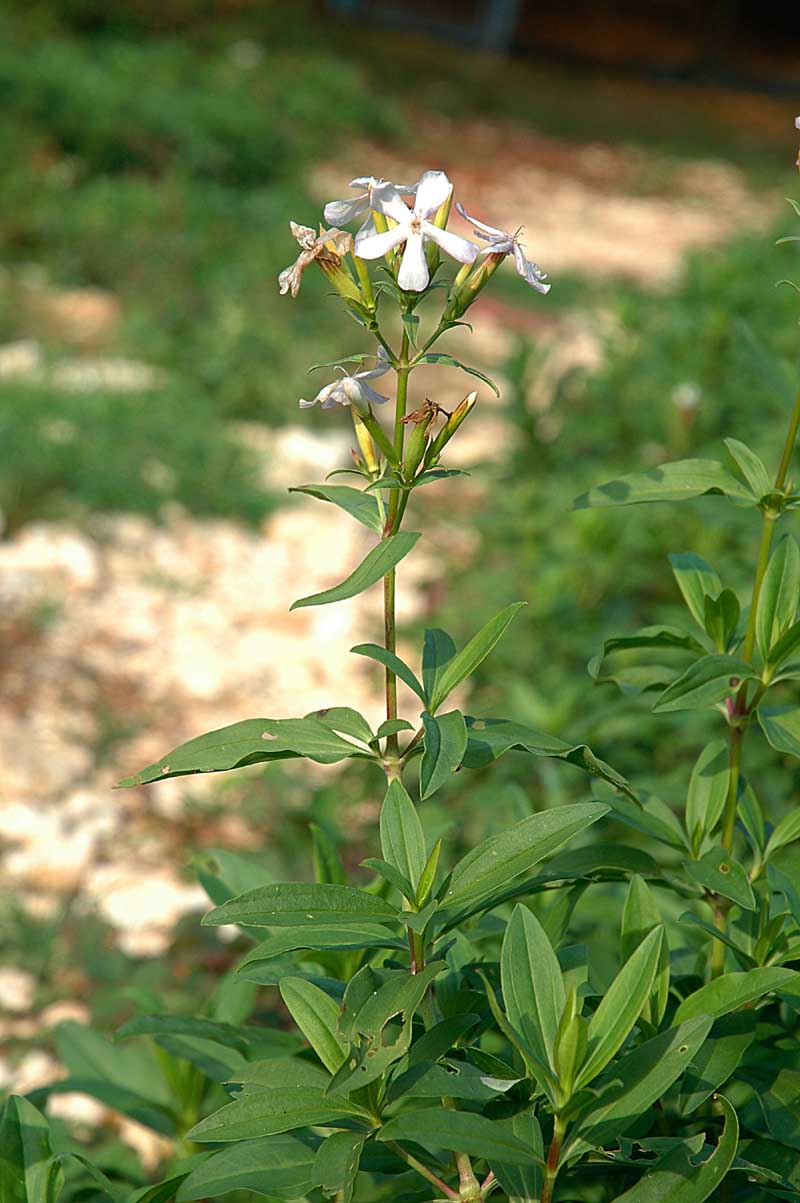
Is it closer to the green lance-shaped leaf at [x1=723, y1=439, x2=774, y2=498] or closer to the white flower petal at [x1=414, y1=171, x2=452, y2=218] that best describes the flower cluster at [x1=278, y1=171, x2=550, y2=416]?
the white flower petal at [x1=414, y1=171, x2=452, y2=218]

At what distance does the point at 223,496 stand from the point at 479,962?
3.24m

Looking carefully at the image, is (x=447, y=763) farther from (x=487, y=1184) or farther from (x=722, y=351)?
(x=722, y=351)

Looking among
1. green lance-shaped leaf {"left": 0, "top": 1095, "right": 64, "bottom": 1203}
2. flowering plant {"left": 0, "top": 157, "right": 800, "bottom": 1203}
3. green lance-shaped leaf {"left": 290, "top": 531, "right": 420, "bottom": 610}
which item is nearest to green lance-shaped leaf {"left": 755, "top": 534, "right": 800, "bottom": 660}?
flowering plant {"left": 0, "top": 157, "right": 800, "bottom": 1203}

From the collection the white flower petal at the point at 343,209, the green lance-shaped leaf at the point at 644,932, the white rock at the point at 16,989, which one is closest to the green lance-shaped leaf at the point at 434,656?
the green lance-shaped leaf at the point at 644,932

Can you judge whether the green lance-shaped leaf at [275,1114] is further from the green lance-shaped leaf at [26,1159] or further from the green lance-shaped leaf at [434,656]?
the green lance-shaped leaf at [434,656]

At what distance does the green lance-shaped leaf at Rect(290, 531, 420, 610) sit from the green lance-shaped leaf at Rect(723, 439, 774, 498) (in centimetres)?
37

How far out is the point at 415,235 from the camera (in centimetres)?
97

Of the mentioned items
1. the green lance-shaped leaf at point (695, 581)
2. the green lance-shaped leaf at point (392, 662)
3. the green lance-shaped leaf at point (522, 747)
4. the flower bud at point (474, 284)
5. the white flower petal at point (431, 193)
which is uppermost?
the white flower petal at point (431, 193)

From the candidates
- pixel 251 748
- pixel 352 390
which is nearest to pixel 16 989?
pixel 251 748

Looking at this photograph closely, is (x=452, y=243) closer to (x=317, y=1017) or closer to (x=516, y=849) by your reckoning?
(x=516, y=849)

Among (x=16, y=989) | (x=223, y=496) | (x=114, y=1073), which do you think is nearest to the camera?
(x=114, y=1073)

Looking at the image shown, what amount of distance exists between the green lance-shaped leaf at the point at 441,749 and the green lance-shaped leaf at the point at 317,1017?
0.68 ft

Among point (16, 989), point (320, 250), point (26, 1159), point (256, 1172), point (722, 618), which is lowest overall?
point (16, 989)

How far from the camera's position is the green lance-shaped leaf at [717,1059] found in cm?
100
